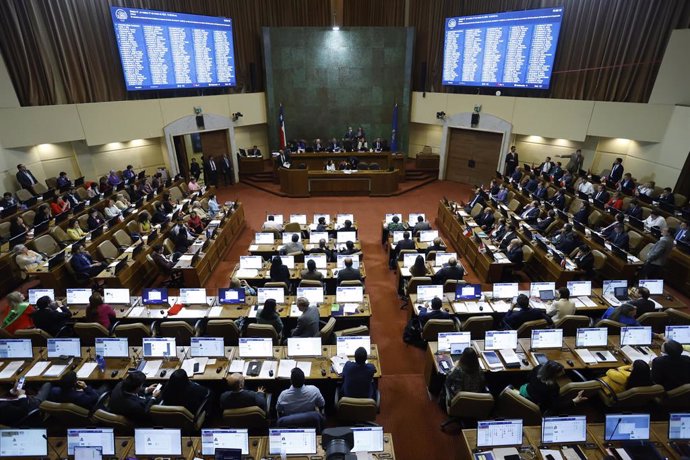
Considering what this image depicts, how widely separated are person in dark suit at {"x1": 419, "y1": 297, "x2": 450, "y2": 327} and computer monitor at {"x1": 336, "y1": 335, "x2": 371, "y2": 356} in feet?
4.44

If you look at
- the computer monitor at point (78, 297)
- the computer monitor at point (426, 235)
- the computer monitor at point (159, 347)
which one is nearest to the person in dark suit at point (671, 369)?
the computer monitor at point (426, 235)

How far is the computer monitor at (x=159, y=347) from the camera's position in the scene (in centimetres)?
605

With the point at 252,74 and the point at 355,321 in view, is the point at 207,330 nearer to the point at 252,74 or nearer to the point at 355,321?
the point at 355,321

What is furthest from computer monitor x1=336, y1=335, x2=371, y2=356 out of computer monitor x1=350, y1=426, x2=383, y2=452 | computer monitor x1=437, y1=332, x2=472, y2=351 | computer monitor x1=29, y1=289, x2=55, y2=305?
computer monitor x1=29, y1=289, x2=55, y2=305

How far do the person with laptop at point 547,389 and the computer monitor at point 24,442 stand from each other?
5883mm

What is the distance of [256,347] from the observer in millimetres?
6000

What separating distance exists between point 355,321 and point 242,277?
2877mm

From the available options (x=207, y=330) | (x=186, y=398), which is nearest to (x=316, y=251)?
(x=207, y=330)

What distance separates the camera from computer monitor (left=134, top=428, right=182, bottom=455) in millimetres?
4387

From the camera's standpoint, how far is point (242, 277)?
8.66 metres

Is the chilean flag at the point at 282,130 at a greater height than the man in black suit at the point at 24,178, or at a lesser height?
greater

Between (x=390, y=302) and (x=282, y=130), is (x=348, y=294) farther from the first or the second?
(x=282, y=130)

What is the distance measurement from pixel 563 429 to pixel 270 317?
4353 millimetres

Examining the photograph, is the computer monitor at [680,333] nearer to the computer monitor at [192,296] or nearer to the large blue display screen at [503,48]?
the computer monitor at [192,296]
